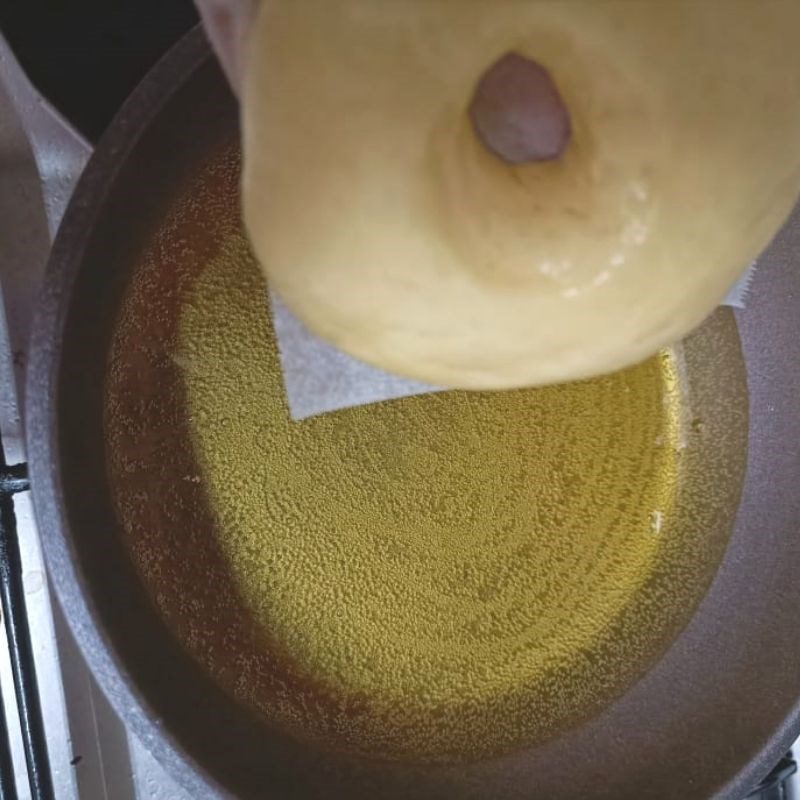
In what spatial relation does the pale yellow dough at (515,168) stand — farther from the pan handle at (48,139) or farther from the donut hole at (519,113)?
the pan handle at (48,139)

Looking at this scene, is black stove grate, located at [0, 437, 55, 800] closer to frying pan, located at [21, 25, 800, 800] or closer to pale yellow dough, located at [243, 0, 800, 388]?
frying pan, located at [21, 25, 800, 800]

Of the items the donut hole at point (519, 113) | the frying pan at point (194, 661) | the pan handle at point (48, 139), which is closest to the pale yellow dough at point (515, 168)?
the donut hole at point (519, 113)

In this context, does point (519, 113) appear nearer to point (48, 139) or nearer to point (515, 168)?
point (515, 168)

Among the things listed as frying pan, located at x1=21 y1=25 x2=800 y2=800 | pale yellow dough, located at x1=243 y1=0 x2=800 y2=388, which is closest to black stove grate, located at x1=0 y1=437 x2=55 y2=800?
frying pan, located at x1=21 y1=25 x2=800 y2=800

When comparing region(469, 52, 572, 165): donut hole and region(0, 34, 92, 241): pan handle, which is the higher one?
region(0, 34, 92, 241): pan handle

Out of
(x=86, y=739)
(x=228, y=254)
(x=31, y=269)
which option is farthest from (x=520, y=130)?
(x=86, y=739)

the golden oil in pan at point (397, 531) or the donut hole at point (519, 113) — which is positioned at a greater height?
the donut hole at point (519, 113)
